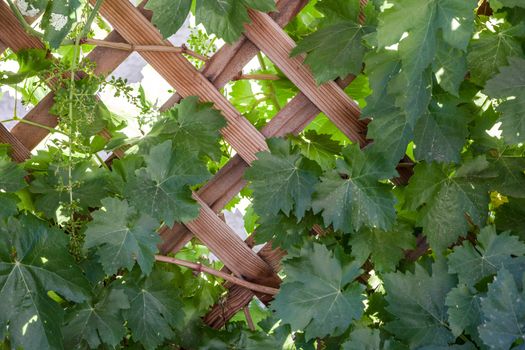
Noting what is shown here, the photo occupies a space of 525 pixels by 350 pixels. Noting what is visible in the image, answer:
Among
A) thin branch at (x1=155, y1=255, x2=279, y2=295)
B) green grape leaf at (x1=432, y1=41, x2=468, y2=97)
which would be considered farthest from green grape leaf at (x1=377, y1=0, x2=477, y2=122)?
thin branch at (x1=155, y1=255, x2=279, y2=295)

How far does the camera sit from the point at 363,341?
1611 millimetres

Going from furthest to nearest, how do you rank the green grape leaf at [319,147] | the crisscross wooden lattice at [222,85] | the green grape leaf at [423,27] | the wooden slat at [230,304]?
the wooden slat at [230,304] → the green grape leaf at [319,147] → the crisscross wooden lattice at [222,85] → the green grape leaf at [423,27]

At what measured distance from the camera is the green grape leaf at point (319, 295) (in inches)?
64.2

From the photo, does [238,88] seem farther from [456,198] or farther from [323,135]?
[456,198]

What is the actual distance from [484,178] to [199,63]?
737mm

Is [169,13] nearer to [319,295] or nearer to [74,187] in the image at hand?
[74,187]

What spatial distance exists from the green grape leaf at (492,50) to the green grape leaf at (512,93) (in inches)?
1.2

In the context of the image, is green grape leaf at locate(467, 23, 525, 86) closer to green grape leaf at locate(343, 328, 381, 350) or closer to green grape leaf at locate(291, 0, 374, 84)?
green grape leaf at locate(291, 0, 374, 84)

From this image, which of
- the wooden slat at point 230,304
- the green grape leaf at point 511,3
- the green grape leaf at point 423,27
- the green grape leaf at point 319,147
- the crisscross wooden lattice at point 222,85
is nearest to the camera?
the green grape leaf at point 423,27

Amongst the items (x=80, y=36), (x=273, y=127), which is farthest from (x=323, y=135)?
(x=80, y=36)

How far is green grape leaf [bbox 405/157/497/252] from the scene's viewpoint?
1677mm

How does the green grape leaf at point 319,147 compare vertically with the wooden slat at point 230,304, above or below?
above

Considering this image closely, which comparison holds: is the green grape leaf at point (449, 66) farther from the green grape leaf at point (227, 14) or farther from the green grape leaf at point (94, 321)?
the green grape leaf at point (94, 321)

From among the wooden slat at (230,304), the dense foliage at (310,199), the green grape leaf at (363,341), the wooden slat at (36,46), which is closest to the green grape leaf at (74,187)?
the dense foliage at (310,199)
